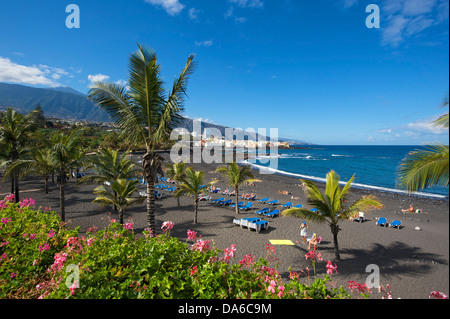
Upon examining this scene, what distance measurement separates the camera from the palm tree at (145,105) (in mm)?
6180

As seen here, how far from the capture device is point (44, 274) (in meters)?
3.11

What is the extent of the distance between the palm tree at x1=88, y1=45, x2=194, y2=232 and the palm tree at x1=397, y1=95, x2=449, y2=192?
594 centimetres

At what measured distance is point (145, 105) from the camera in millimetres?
6582

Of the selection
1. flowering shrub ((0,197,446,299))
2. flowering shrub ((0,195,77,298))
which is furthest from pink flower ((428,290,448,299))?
flowering shrub ((0,195,77,298))

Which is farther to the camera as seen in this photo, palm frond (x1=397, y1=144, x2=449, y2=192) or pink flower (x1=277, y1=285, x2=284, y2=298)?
pink flower (x1=277, y1=285, x2=284, y2=298)

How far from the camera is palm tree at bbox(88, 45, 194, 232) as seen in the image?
6.18 metres

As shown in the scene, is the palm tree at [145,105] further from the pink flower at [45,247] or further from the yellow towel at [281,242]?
the yellow towel at [281,242]

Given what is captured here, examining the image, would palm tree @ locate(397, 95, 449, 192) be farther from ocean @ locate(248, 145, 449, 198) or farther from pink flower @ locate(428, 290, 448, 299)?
pink flower @ locate(428, 290, 448, 299)

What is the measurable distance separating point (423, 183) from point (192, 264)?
2.57 m

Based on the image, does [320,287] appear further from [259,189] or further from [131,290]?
[259,189]

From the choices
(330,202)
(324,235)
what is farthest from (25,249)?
(324,235)

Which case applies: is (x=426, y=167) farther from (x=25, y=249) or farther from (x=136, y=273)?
(x=25, y=249)

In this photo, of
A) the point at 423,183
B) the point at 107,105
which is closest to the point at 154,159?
the point at 107,105

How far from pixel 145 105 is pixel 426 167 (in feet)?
Answer: 21.8
